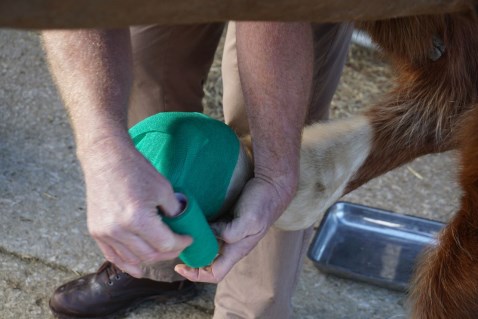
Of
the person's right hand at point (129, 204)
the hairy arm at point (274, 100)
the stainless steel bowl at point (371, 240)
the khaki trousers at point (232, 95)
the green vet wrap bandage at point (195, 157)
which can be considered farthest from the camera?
the stainless steel bowl at point (371, 240)

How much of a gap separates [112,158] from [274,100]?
0.32m

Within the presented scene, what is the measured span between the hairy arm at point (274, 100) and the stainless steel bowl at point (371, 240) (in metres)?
0.89

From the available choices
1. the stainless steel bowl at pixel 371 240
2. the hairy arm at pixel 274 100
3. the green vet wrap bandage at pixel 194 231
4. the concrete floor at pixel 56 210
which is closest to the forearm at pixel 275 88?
the hairy arm at pixel 274 100

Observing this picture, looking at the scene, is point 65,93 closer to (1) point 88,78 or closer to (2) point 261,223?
(1) point 88,78

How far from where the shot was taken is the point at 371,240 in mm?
2432

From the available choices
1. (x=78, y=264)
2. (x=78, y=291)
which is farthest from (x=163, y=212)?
(x=78, y=264)

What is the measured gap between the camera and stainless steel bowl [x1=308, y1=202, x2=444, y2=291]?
230 cm

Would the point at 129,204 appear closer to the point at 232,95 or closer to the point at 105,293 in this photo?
the point at 232,95

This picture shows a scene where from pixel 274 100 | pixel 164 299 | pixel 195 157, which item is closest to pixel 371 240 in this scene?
pixel 164 299

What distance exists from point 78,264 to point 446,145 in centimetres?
106

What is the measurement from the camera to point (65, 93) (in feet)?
4.50

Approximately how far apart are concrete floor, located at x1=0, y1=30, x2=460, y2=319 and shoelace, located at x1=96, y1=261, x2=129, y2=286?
0.10 metres

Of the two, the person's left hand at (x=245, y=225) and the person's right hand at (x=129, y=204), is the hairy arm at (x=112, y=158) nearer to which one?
the person's right hand at (x=129, y=204)

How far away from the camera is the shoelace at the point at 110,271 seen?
2051 millimetres
